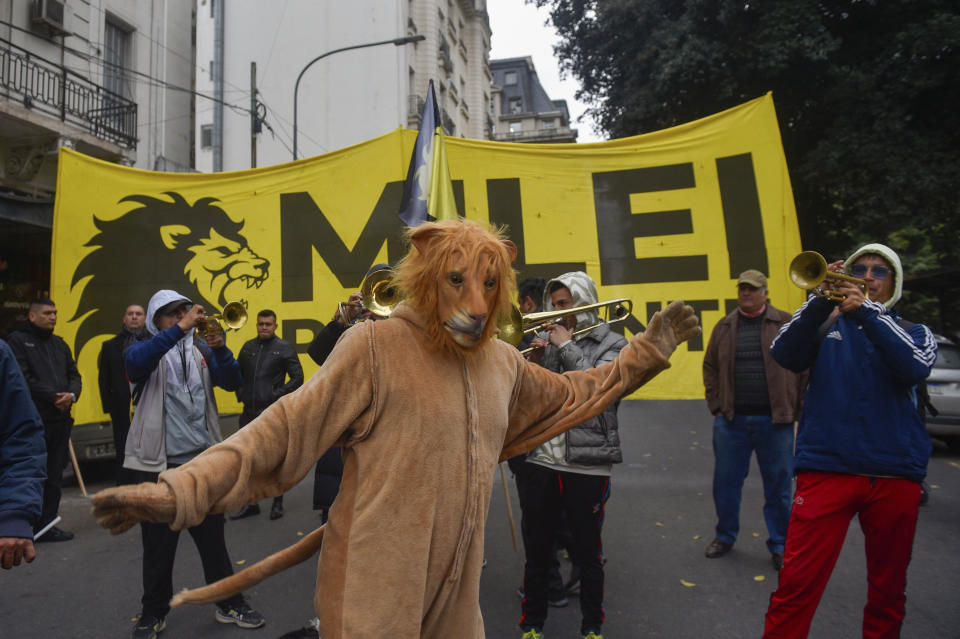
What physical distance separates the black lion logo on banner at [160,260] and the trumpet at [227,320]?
193 cm

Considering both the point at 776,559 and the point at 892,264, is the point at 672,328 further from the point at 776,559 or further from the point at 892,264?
the point at 776,559

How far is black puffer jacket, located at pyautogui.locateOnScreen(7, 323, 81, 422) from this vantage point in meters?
5.56

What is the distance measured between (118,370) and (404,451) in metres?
5.00

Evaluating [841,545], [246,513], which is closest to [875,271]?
[841,545]

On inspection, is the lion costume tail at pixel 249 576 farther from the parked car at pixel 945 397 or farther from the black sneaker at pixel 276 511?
the parked car at pixel 945 397

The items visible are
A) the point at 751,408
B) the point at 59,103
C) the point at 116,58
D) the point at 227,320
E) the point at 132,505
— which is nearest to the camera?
the point at 132,505

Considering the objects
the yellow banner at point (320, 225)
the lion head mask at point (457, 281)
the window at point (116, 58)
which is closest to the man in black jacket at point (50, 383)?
the yellow banner at point (320, 225)

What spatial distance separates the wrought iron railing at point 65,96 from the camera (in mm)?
11188

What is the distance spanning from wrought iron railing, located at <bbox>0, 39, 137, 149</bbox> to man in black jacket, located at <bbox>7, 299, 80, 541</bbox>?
24.1ft

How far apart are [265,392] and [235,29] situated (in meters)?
25.6

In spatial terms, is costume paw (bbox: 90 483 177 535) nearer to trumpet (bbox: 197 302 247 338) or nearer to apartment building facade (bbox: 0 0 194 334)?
trumpet (bbox: 197 302 247 338)

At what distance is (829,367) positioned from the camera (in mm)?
3059

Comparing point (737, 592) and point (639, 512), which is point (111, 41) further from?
point (737, 592)

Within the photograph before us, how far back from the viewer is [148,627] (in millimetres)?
3656
